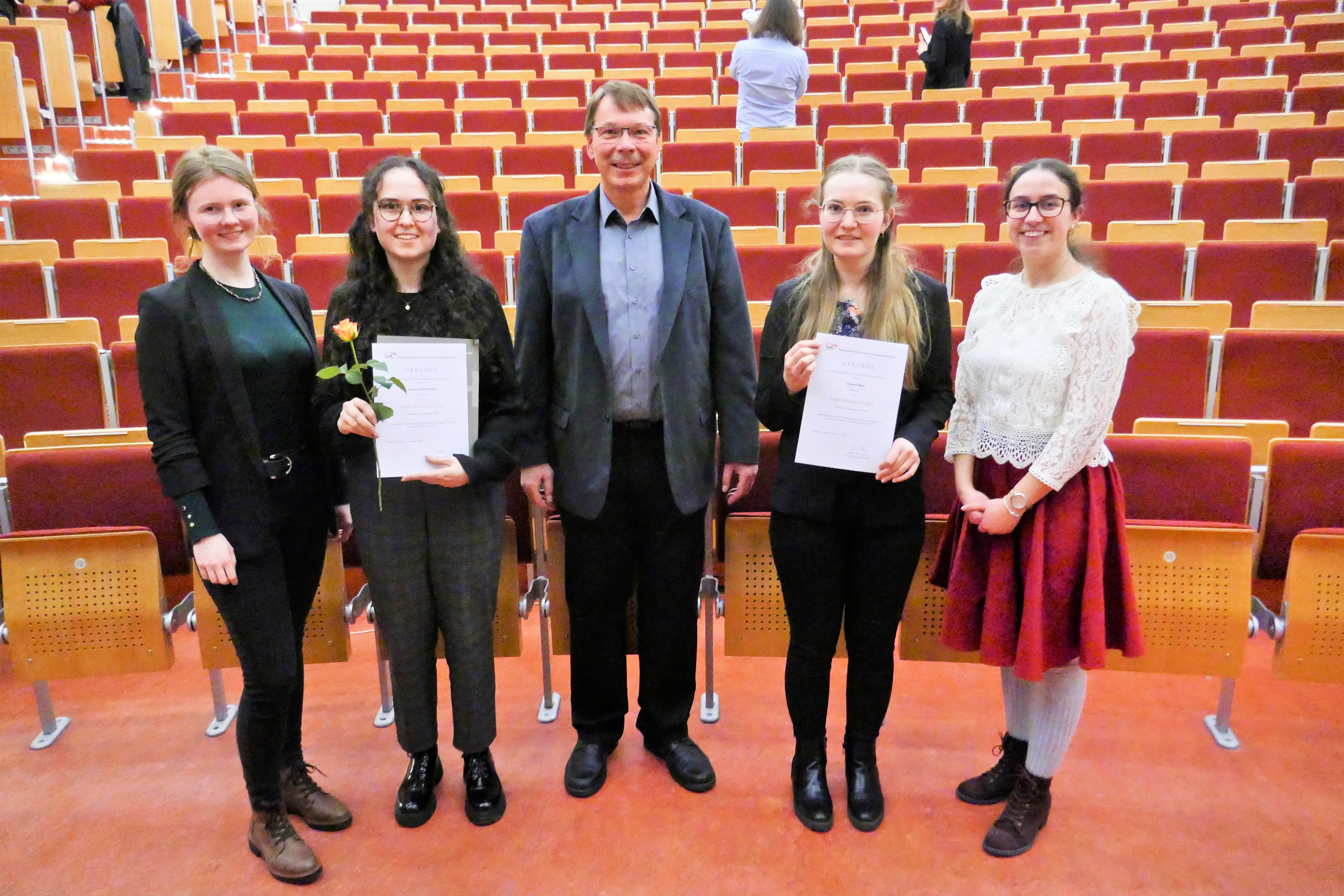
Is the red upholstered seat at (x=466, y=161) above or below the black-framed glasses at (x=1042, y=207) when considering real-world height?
above

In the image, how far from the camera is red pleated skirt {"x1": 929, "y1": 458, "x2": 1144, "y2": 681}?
3.99 ft

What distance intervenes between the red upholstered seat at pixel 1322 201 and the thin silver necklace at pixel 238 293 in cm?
385

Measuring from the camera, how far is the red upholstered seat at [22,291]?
2848 mm

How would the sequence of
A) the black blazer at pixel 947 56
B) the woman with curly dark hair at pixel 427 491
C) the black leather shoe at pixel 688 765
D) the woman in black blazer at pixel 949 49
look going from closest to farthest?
the woman with curly dark hair at pixel 427 491
the black leather shoe at pixel 688 765
the woman in black blazer at pixel 949 49
the black blazer at pixel 947 56

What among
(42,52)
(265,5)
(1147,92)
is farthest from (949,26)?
(265,5)

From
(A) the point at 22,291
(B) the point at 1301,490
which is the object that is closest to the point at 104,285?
(A) the point at 22,291

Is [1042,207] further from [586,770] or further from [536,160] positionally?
[536,160]

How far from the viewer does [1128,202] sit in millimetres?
3387

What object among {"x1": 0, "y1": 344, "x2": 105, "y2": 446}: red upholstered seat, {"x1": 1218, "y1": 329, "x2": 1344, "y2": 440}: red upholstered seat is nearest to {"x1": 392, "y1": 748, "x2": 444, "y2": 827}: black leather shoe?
{"x1": 0, "y1": 344, "x2": 105, "y2": 446}: red upholstered seat

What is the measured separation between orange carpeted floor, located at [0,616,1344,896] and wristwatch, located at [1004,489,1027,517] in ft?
1.90

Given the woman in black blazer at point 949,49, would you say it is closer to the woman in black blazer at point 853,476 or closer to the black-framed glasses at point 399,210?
the woman in black blazer at point 853,476

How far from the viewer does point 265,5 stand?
7.68 meters

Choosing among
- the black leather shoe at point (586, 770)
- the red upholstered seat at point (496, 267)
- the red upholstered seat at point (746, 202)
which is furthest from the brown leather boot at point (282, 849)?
the red upholstered seat at point (746, 202)

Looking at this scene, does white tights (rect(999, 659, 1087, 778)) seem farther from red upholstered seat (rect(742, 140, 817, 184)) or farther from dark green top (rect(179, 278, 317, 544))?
red upholstered seat (rect(742, 140, 817, 184))
